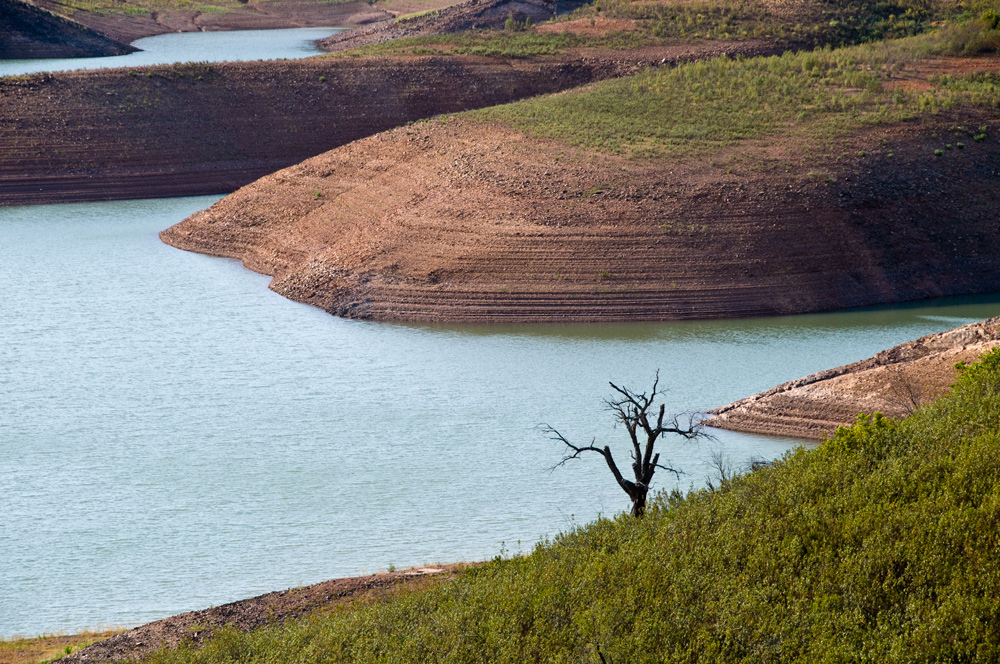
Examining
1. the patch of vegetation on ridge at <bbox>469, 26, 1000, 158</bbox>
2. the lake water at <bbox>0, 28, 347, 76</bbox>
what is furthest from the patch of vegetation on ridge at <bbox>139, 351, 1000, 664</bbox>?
the lake water at <bbox>0, 28, 347, 76</bbox>

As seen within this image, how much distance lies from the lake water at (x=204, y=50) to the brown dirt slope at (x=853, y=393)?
49.1m

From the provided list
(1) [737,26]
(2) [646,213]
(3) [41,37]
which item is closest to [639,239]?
(2) [646,213]

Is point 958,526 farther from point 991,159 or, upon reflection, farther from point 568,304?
point 991,159

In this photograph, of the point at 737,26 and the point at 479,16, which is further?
the point at 479,16

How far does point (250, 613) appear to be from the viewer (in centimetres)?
1522

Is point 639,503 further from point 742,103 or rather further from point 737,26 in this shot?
point 737,26

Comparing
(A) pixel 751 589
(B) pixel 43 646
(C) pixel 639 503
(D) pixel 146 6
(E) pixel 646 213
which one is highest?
(D) pixel 146 6

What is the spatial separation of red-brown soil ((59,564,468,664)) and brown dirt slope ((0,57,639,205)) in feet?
124

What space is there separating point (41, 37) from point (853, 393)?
63738 mm

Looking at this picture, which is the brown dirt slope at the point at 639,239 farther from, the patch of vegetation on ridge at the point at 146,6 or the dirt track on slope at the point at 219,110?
the patch of vegetation on ridge at the point at 146,6

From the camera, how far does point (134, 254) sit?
40.6m

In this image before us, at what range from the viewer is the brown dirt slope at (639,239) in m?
32.3

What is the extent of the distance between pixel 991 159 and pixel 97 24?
67.7 metres

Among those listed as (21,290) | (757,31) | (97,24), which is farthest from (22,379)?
(97,24)
